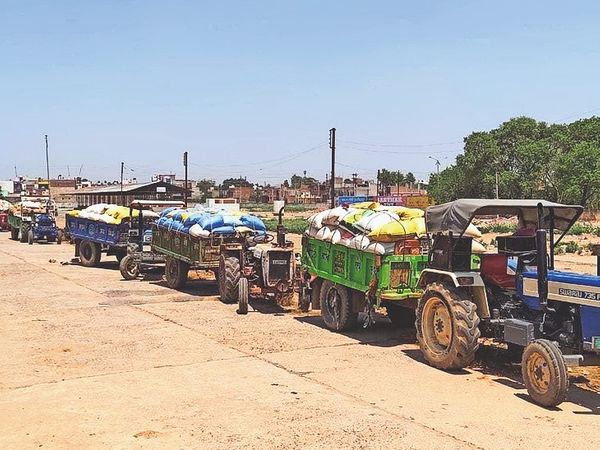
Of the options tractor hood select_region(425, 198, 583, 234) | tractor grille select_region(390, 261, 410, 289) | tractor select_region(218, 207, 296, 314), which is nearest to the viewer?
tractor hood select_region(425, 198, 583, 234)

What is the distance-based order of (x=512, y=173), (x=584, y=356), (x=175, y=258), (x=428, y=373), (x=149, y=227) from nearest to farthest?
(x=584, y=356) → (x=428, y=373) → (x=175, y=258) → (x=149, y=227) → (x=512, y=173)

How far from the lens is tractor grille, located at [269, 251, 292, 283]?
48.8 ft

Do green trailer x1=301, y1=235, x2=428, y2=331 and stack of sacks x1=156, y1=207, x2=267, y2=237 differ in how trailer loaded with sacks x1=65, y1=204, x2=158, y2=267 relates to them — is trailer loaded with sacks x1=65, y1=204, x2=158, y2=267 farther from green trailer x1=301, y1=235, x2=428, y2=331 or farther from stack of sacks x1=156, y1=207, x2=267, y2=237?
green trailer x1=301, y1=235, x2=428, y2=331

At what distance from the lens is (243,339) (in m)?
11.9

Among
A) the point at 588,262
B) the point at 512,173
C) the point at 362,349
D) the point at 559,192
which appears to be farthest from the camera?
the point at 512,173

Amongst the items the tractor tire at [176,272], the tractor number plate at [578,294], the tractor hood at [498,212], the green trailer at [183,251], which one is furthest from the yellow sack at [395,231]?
the tractor tire at [176,272]

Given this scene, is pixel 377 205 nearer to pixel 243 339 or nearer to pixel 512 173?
pixel 243 339

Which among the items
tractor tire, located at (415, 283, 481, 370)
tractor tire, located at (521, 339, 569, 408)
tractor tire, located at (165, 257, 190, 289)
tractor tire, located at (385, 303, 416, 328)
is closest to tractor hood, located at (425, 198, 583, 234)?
tractor tire, located at (415, 283, 481, 370)

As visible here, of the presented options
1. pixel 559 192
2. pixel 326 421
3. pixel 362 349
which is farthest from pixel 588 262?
pixel 559 192

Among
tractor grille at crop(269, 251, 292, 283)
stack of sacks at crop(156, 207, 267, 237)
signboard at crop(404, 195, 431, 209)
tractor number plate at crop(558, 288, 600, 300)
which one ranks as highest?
signboard at crop(404, 195, 431, 209)

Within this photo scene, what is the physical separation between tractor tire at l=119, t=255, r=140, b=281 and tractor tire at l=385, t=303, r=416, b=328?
10.4 m

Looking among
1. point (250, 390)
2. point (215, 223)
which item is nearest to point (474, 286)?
point (250, 390)

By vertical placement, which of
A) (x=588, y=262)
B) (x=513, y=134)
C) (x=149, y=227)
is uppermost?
(x=513, y=134)

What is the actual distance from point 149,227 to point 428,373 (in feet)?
47.3
